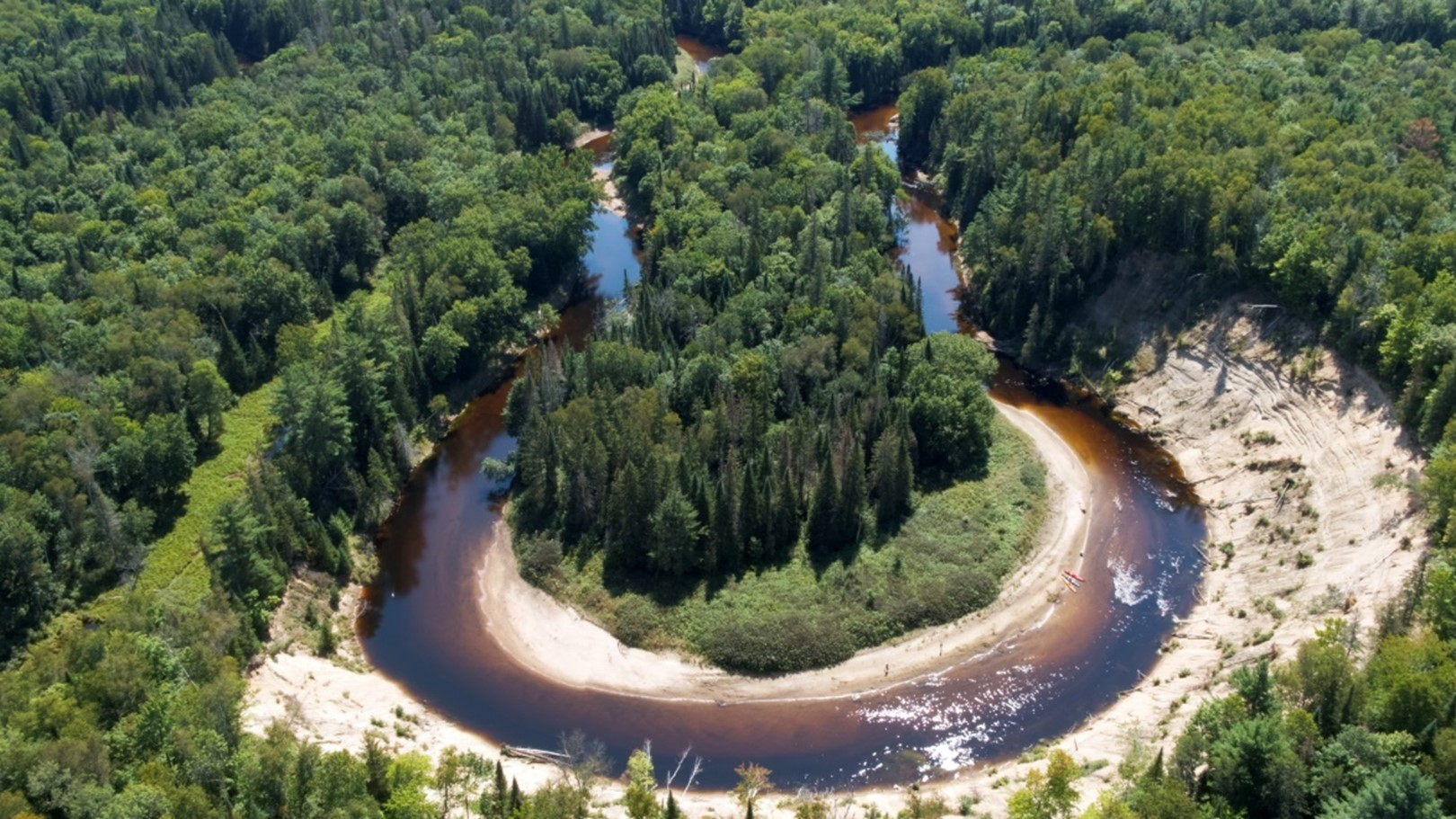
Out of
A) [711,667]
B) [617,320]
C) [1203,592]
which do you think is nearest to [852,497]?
[711,667]

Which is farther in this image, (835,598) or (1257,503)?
(1257,503)

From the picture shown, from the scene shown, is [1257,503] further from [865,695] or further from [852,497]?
[865,695]

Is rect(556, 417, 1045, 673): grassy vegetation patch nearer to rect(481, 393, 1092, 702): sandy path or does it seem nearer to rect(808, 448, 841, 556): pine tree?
rect(481, 393, 1092, 702): sandy path

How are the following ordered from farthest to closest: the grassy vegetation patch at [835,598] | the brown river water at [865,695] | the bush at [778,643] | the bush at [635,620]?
1. the bush at [635,620]
2. the grassy vegetation patch at [835,598]
3. the bush at [778,643]
4. the brown river water at [865,695]

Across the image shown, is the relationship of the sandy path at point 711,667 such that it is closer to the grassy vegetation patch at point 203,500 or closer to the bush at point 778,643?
the bush at point 778,643

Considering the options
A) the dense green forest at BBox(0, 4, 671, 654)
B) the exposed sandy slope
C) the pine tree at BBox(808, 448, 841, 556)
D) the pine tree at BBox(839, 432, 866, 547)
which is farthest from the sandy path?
the dense green forest at BBox(0, 4, 671, 654)

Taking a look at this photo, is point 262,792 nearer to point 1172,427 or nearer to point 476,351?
point 476,351

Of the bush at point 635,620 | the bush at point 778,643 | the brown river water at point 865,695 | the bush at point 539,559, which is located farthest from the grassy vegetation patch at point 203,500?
the bush at point 778,643

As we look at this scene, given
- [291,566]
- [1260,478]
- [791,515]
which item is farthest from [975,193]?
[291,566]
